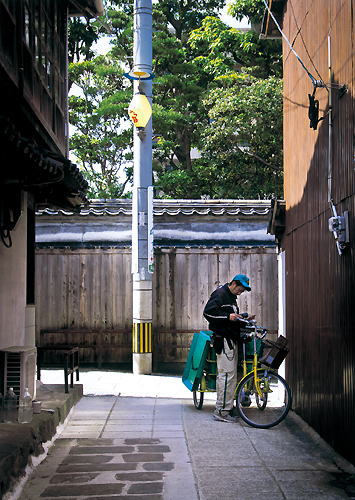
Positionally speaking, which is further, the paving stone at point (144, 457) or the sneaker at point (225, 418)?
the sneaker at point (225, 418)

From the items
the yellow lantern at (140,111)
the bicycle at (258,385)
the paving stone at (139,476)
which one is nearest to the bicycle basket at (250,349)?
the bicycle at (258,385)

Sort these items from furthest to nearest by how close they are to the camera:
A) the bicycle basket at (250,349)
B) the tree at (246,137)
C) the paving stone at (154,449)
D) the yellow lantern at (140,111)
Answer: the tree at (246,137) < the yellow lantern at (140,111) < the bicycle basket at (250,349) < the paving stone at (154,449)

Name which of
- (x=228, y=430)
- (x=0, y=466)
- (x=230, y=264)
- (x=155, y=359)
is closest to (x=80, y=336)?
(x=155, y=359)

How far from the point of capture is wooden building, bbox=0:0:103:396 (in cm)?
640

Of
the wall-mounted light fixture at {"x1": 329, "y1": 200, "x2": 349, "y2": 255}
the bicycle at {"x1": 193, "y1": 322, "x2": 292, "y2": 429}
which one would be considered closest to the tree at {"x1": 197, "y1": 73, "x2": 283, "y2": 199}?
the bicycle at {"x1": 193, "y1": 322, "x2": 292, "y2": 429}

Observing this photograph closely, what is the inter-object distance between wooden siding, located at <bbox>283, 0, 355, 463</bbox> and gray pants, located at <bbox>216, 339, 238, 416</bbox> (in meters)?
1.08

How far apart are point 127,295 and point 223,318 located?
490 centimetres

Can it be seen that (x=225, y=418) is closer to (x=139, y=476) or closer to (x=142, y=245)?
(x=139, y=476)

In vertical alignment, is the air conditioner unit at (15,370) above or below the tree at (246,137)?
below

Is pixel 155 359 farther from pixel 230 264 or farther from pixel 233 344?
pixel 233 344

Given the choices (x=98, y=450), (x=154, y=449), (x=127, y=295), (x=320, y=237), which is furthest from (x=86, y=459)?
(x=127, y=295)

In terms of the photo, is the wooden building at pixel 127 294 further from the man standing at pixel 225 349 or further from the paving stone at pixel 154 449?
the paving stone at pixel 154 449

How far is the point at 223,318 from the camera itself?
25.9 ft

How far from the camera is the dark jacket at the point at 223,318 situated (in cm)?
794
